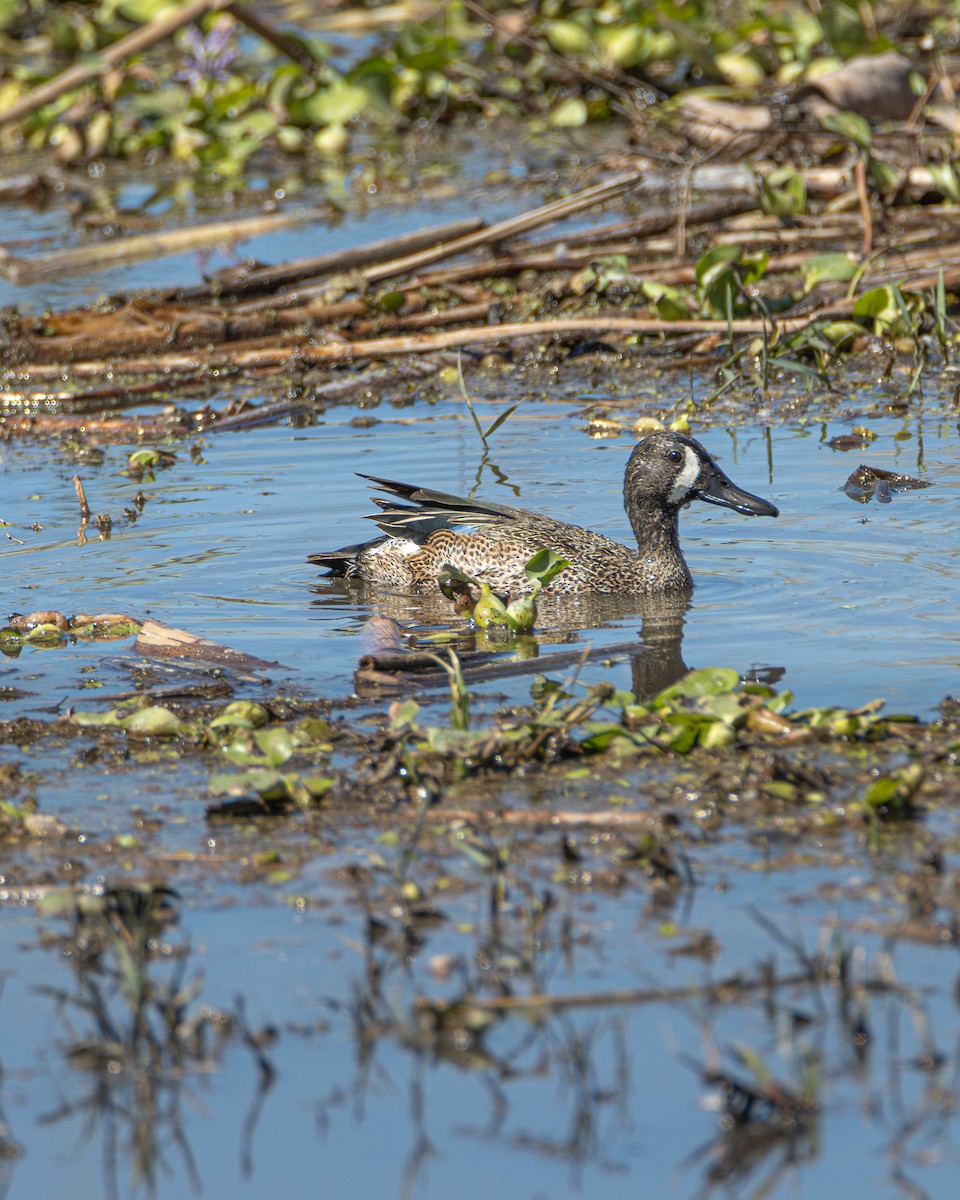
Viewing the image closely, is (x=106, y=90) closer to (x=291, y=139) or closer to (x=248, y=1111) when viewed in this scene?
(x=291, y=139)

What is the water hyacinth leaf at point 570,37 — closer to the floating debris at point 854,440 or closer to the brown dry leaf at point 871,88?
the brown dry leaf at point 871,88

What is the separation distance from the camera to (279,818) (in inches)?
179

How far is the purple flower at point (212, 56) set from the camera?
1542 centimetres

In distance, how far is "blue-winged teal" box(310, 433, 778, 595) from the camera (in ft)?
23.0

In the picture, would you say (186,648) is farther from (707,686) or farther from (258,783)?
(707,686)

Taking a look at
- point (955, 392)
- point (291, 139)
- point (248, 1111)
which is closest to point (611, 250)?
point (955, 392)

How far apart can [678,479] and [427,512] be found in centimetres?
103

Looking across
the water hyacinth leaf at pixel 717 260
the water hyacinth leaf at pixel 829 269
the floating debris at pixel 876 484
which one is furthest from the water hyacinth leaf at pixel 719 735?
the water hyacinth leaf at pixel 829 269

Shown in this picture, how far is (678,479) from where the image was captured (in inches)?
279

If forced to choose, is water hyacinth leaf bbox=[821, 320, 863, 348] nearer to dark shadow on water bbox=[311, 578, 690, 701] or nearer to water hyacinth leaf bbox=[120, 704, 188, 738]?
dark shadow on water bbox=[311, 578, 690, 701]

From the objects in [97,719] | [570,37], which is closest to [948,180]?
[570,37]

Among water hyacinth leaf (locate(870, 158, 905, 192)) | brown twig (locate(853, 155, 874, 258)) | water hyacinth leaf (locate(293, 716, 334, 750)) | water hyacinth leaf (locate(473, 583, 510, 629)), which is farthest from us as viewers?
water hyacinth leaf (locate(870, 158, 905, 192))

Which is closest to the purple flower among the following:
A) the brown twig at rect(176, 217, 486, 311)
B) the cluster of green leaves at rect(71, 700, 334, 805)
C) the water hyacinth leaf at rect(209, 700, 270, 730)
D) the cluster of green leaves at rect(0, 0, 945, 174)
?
the cluster of green leaves at rect(0, 0, 945, 174)

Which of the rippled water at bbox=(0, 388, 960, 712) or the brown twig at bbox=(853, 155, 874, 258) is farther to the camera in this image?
the brown twig at bbox=(853, 155, 874, 258)
